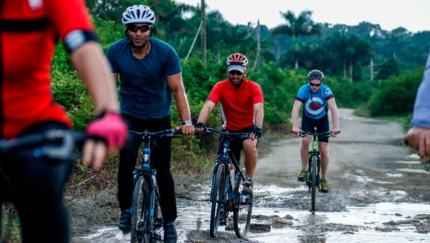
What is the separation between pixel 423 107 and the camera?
3.47m

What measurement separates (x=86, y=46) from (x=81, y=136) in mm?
383

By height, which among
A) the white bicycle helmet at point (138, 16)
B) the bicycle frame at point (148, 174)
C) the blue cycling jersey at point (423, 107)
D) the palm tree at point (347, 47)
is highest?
the palm tree at point (347, 47)

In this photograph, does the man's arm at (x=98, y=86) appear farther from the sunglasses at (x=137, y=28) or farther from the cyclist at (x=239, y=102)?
the cyclist at (x=239, y=102)

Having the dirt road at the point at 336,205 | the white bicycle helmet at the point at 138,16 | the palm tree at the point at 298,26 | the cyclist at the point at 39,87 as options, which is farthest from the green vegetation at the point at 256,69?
the cyclist at the point at 39,87

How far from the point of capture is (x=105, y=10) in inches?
1549

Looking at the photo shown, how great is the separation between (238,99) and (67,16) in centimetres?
634

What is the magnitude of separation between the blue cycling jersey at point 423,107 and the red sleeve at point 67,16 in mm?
1571

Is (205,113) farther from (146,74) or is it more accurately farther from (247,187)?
(146,74)

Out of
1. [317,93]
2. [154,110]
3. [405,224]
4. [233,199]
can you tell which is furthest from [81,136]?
[317,93]

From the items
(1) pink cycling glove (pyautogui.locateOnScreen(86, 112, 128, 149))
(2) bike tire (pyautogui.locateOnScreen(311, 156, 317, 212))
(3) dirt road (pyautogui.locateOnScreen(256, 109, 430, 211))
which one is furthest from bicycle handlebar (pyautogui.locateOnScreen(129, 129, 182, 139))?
(3) dirt road (pyautogui.locateOnScreen(256, 109, 430, 211))

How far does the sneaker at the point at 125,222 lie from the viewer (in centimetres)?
620

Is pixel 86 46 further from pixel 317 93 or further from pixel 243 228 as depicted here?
pixel 317 93

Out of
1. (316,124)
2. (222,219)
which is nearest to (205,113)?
(222,219)

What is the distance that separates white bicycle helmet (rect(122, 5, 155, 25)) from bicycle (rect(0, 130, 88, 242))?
152 inches
